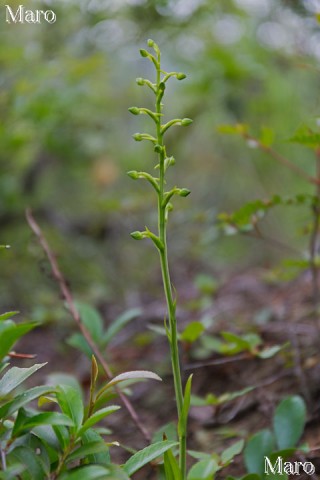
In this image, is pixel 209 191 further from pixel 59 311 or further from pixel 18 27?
pixel 59 311

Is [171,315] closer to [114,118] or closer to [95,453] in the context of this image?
[95,453]

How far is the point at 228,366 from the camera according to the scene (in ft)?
4.69

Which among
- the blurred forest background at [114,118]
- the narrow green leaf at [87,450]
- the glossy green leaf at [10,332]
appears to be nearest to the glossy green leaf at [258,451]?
the narrow green leaf at [87,450]

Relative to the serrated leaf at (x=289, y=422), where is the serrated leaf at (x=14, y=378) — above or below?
above

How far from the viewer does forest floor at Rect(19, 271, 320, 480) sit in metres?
1.13

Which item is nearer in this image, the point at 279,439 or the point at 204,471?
the point at 204,471

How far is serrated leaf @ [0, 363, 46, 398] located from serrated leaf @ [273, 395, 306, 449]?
462mm

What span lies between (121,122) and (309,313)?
114 inches

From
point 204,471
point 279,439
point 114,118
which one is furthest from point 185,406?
point 114,118

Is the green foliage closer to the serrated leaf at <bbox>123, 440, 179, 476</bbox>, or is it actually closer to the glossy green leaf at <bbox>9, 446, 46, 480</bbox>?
the serrated leaf at <bbox>123, 440, 179, 476</bbox>

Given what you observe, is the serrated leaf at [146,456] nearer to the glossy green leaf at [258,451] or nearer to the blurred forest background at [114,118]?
the glossy green leaf at [258,451]

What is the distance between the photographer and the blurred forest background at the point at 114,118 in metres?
2.25

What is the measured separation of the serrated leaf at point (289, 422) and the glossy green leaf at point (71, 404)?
0.39 m

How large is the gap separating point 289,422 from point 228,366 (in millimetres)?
521
